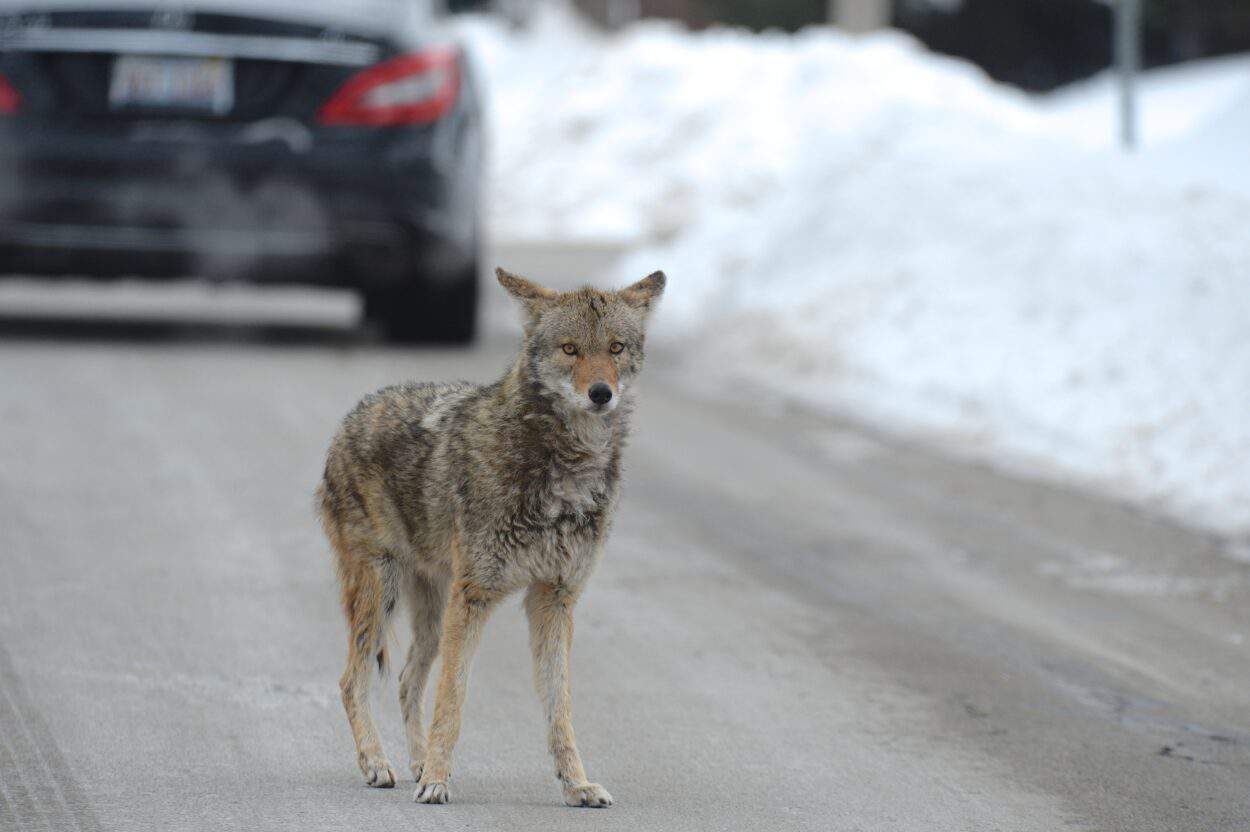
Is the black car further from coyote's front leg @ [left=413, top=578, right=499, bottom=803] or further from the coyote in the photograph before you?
coyote's front leg @ [left=413, top=578, right=499, bottom=803]

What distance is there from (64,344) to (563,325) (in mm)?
8423

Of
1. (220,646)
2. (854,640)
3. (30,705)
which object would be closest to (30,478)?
(220,646)

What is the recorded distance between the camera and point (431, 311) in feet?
45.1

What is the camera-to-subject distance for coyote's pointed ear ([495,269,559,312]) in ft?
19.2

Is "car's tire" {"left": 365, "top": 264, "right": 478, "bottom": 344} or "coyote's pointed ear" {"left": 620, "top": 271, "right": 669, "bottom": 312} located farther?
"car's tire" {"left": 365, "top": 264, "right": 478, "bottom": 344}

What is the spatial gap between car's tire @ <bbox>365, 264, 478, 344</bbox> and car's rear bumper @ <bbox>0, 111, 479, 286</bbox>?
2.33 ft

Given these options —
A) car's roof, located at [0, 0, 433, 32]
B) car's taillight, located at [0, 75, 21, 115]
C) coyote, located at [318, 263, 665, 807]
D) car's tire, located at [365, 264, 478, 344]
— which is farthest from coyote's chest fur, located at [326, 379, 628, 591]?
car's tire, located at [365, 264, 478, 344]

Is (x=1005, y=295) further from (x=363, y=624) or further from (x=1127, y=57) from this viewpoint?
(x=363, y=624)

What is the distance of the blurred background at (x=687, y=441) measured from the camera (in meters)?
6.09

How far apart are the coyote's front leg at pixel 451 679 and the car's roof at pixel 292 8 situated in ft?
24.8

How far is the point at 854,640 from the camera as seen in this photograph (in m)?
7.52

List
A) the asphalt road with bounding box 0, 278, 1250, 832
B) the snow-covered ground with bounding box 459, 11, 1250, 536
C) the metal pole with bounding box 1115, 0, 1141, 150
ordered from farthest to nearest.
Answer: the metal pole with bounding box 1115, 0, 1141, 150 → the snow-covered ground with bounding box 459, 11, 1250, 536 → the asphalt road with bounding box 0, 278, 1250, 832

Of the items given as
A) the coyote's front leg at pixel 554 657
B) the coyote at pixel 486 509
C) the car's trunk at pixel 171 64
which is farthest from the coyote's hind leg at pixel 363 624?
the car's trunk at pixel 171 64

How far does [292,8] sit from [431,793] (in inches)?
314
